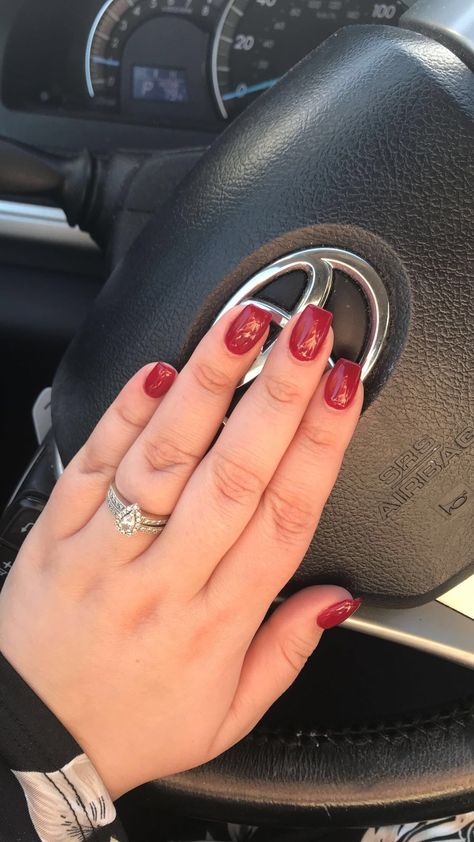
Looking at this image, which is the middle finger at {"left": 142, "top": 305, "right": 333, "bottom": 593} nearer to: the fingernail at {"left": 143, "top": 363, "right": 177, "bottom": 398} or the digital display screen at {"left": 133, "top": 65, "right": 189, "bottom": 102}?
the fingernail at {"left": 143, "top": 363, "right": 177, "bottom": 398}

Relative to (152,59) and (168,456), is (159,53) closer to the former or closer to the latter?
(152,59)

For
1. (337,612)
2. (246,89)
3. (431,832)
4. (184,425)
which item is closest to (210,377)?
(184,425)

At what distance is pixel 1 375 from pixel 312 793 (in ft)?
2.31

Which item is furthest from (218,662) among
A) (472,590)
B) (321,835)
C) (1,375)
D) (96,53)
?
(96,53)

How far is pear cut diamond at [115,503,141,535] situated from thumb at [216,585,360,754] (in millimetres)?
109

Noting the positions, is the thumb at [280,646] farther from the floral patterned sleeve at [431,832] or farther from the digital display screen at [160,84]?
the digital display screen at [160,84]

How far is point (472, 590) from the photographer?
0.56m

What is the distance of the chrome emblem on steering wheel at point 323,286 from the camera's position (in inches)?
18.6

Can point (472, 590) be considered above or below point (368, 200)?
below

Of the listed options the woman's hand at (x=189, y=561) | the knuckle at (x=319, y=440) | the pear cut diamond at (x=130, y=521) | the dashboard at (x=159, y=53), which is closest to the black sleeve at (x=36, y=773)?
the woman's hand at (x=189, y=561)

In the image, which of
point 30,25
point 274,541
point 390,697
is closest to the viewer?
point 274,541

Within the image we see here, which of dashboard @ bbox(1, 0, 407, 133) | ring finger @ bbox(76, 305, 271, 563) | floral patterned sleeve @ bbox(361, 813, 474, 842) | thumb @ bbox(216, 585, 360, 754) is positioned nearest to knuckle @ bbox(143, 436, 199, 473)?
ring finger @ bbox(76, 305, 271, 563)

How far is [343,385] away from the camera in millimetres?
448

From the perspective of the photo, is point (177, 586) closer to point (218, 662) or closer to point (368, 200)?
point (218, 662)
